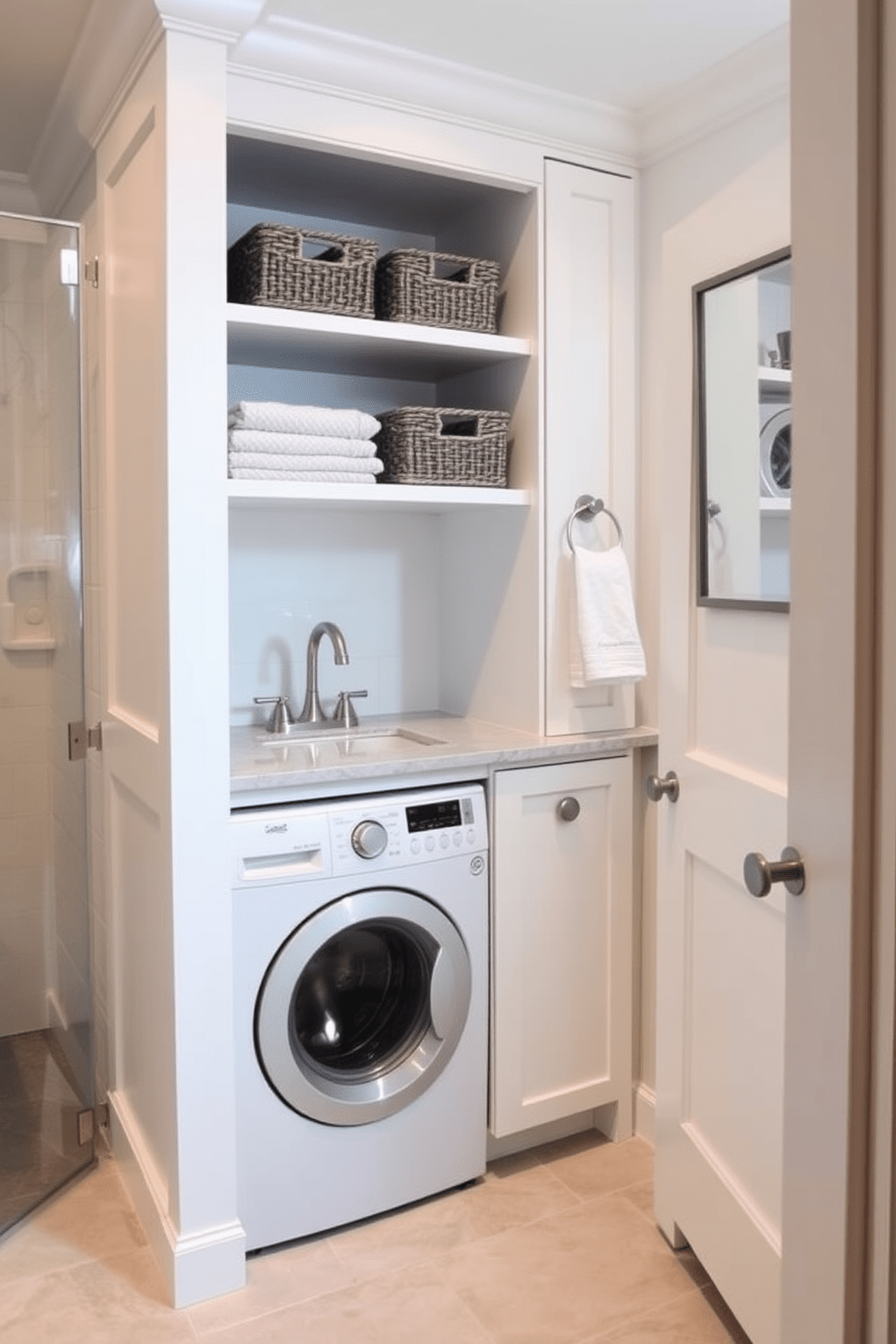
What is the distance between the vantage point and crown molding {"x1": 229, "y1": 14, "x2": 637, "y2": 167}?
6.81 feet

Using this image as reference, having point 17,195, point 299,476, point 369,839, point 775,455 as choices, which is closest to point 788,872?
point 775,455

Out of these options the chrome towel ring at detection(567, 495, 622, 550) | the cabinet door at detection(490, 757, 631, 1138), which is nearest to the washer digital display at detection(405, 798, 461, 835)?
the cabinet door at detection(490, 757, 631, 1138)

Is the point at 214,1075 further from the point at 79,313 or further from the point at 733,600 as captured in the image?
the point at 79,313

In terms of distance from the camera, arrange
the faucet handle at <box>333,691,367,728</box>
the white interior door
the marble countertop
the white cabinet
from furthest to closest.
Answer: the faucet handle at <box>333,691,367,728</box>
the white cabinet
the marble countertop
the white interior door

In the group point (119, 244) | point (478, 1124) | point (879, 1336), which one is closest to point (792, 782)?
point (879, 1336)

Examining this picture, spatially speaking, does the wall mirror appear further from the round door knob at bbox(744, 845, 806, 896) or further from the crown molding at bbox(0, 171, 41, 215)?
the crown molding at bbox(0, 171, 41, 215)

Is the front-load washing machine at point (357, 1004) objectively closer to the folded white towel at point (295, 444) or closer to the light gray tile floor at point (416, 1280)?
the light gray tile floor at point (416, 1280)

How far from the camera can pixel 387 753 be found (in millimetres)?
2322

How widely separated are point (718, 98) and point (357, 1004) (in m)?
2.06

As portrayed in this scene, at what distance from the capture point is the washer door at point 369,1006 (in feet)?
7.02

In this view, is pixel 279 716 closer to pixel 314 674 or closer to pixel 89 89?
pixel 314 674

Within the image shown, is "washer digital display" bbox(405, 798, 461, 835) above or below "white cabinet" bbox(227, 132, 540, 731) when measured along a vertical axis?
below

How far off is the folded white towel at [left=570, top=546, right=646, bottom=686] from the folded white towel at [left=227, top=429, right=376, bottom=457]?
0.56 m

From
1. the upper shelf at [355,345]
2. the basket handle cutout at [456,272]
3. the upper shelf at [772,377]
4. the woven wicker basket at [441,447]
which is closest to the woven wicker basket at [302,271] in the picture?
the upper shelf at [355,345]
